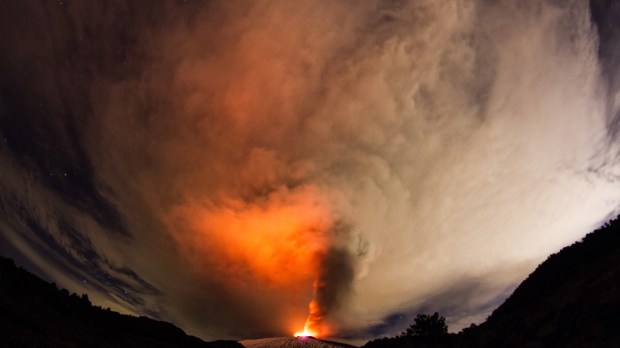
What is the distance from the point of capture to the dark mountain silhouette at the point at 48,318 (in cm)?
1717

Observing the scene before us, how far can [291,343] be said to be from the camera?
7838 centimetres

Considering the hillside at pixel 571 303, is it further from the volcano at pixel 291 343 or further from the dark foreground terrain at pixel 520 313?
the volcano at pixel 291 343

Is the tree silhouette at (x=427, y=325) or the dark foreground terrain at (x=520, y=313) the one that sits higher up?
the tree silhouette at (x=427, y=325)

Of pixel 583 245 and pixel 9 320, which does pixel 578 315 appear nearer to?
pixel 583 245

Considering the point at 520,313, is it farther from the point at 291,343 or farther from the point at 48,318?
the point at 291,343

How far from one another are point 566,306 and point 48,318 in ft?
108

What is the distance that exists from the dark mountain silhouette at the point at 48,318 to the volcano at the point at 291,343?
5061 cm

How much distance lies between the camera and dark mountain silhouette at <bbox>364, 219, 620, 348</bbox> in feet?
55.9

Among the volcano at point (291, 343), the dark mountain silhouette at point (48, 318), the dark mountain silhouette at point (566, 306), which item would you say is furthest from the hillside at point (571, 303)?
the volcano at point (291, 343)

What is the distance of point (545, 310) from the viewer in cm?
2173

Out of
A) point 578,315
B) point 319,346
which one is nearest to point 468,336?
point 578,315

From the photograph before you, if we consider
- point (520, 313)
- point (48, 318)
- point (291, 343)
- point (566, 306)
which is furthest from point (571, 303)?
point (291, 343)

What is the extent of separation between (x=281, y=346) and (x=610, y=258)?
70.5 meters

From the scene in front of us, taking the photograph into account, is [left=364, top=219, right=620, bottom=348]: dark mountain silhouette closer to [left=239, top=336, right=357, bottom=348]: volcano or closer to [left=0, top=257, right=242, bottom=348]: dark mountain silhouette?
[left=0, top=257, right=242, bottom=348]: dark mountain silhouette
